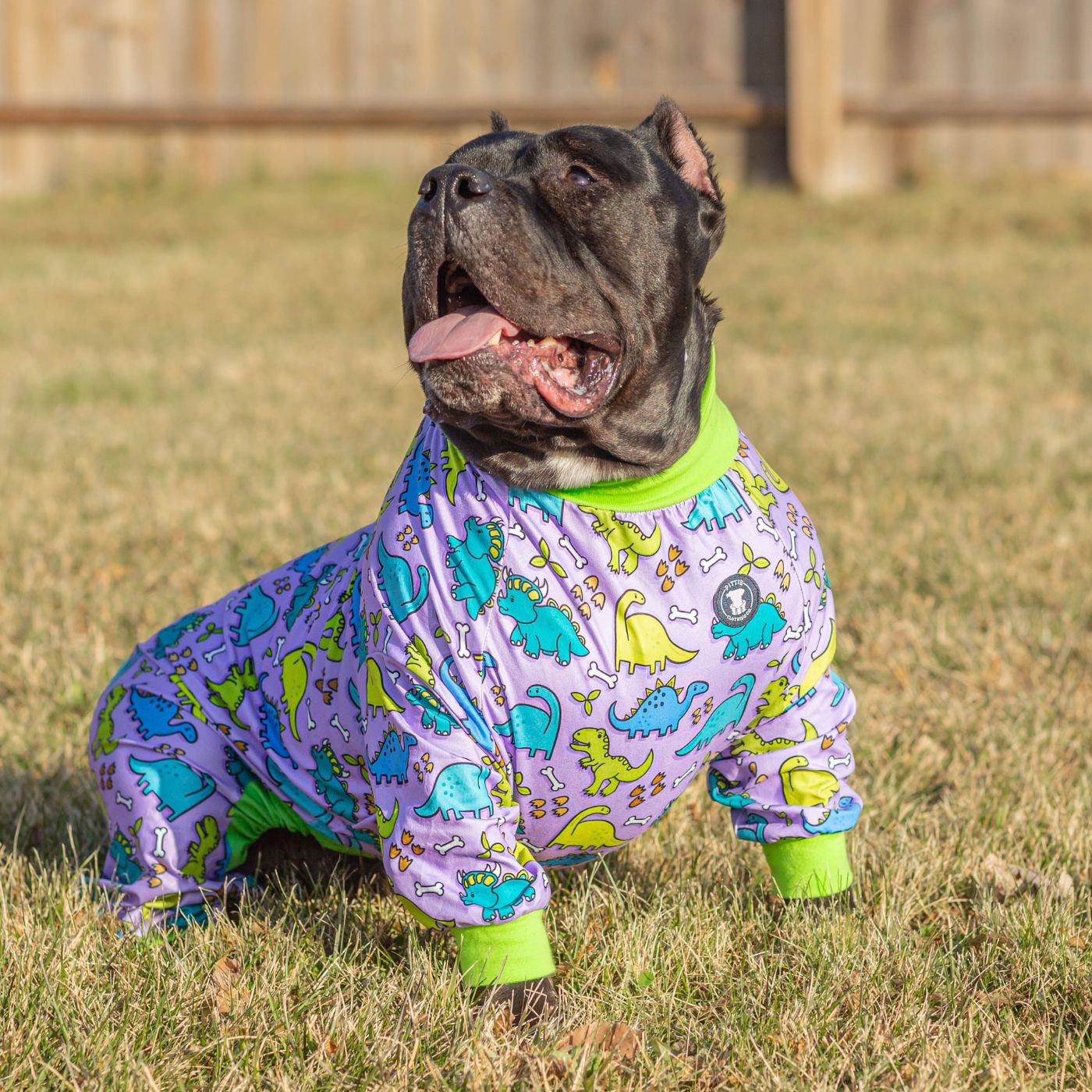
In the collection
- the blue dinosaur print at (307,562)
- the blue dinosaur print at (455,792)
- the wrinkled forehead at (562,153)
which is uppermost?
the wrinkled forehead at (562,153)

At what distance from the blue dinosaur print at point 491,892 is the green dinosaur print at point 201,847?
2.39ft

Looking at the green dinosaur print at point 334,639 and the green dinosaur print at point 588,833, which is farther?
the green dinosaur print at point 334,639

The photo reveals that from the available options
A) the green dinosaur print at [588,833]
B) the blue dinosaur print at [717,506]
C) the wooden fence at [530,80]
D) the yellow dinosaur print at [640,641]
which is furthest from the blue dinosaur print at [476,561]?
the wooden fence at [530,80]

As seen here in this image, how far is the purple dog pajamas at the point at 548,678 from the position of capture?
2281 mm

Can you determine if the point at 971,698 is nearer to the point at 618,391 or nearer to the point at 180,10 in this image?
the point at 618,391

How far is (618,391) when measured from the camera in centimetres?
241

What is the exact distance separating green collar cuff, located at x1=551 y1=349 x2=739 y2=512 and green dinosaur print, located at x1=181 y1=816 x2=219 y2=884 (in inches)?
39.9

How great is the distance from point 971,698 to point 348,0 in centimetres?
982

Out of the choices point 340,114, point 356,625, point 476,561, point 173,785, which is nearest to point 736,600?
point 476,561

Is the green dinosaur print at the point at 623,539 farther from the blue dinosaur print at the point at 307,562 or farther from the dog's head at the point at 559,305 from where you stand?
the blue dinosaur print at the point at 307,562

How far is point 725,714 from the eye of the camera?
2465 mm

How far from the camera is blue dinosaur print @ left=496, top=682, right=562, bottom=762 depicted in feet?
7.48

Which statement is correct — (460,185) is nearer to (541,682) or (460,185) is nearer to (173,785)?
(541,682)

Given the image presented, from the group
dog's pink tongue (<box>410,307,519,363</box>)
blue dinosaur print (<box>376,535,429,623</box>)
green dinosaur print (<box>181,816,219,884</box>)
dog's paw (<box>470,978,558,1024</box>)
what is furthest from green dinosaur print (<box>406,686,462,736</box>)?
green dinosaur print (<box>181,816,219,884</box>)
